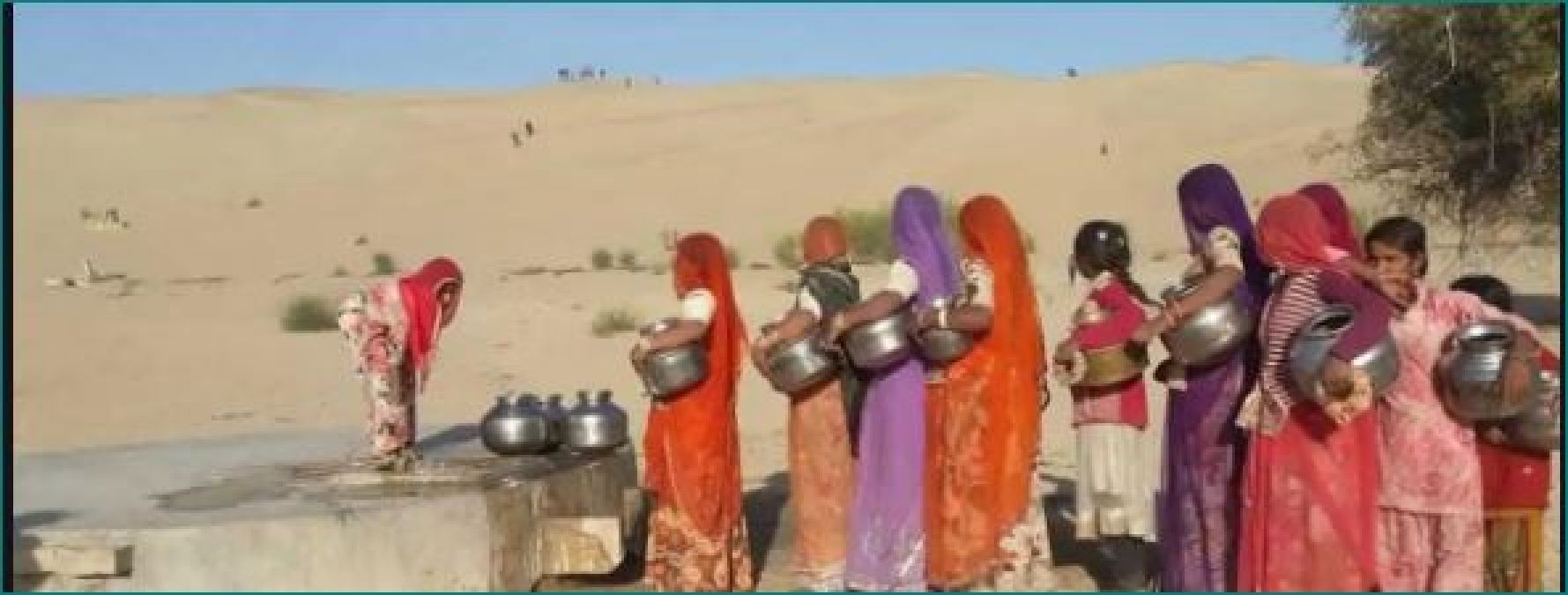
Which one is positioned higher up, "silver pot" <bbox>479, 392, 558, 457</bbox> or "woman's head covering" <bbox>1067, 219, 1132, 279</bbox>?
"woman's head covering" <bbox>1067, 219, 1132, 279</bbox>

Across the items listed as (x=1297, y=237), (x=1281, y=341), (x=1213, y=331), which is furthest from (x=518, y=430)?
(x=1297, y=237)

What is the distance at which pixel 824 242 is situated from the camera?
22.0 feet

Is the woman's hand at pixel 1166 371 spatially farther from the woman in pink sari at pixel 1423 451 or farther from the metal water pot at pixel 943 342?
the woman in pink sari at pixel 1423 451

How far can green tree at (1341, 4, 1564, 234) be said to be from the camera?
50.4 feet

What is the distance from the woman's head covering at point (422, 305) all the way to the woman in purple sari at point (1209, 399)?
296 centimetres

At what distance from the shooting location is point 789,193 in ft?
136

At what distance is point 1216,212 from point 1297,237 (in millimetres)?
710

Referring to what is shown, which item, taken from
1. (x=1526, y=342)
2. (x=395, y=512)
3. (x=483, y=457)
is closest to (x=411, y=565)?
(x=395, y=512)

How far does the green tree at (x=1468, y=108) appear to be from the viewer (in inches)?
604

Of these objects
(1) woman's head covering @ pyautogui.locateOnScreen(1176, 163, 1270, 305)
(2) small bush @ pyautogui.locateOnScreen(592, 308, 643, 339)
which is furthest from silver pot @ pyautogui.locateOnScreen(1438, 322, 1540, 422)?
(2) small bush @ pyautogui.locateOnScreen(592, 308, 643, 339)

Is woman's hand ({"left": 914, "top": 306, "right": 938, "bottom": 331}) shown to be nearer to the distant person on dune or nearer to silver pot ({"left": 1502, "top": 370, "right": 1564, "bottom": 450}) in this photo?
silver pot ({"left": 1502, "top": 370, "right": 1564, "bottom": 450})

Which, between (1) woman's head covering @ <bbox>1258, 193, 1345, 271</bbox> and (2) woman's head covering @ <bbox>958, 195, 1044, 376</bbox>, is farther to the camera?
(2) woman's head covering @ <bbox>958, 195, 1044, 376</bbox>

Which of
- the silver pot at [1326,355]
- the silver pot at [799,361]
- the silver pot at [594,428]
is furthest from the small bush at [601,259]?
the silver pot at [1326,355]

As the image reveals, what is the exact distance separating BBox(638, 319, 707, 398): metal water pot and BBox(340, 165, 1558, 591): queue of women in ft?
0.12
